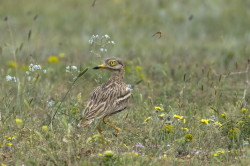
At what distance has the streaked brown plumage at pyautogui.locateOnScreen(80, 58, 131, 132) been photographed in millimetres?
6648

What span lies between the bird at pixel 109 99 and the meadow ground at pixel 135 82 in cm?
16

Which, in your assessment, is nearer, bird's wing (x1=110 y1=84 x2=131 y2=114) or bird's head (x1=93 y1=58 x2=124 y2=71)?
bird's wing (x1=110 y1=84 x2=131 y2=114)

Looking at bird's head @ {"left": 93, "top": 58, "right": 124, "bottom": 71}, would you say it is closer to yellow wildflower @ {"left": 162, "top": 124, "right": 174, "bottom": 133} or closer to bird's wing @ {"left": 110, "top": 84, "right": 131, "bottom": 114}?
bird's wing @ {"left": 110, "top": 84, "right": 131, "bottom": 114}

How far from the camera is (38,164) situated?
215 inches

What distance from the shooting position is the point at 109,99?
691 centimetres

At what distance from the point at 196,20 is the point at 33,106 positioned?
715 cm

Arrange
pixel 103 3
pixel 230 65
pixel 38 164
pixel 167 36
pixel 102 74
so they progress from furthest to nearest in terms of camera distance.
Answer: pixel 103 3 → pixel 167 36 → pixel 230 65 → pixel 102 74 → pixel 38 164

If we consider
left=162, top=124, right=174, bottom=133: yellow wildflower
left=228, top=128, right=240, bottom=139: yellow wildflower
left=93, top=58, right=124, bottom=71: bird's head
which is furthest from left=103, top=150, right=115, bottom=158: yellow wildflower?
left=93, top=58, right=124, bottom=71: bird's head


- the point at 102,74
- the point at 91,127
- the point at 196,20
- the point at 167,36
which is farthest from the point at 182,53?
the point at 91,127

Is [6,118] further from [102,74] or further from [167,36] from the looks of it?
[167,36]

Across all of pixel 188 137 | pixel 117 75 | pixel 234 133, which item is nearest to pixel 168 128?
pixel 188 137

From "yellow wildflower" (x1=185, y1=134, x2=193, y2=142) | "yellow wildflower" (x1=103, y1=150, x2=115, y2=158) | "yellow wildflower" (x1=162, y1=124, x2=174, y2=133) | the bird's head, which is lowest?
"yellow wildflower" (x1=103, y1=150, x2=115, y2=158)

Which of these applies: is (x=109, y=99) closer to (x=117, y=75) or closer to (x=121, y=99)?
(x=121, y=99)

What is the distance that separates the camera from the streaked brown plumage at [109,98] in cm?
665
